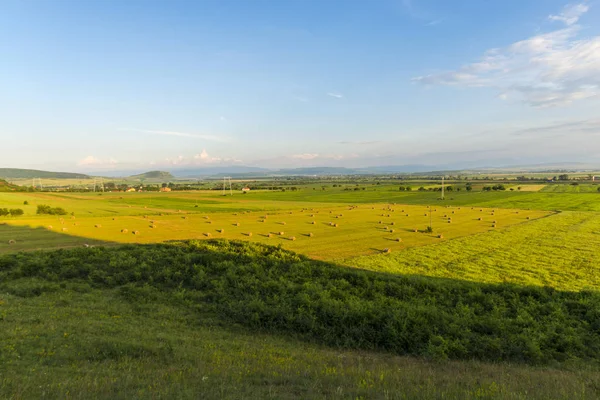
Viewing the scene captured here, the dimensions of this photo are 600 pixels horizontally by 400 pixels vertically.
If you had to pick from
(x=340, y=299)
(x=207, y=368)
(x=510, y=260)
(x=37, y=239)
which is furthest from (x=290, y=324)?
(x=37, y=239)

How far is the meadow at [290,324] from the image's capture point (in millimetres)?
8242

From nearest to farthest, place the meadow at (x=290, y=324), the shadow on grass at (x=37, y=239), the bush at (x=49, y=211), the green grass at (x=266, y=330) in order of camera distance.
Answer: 1. the green grass at (x=266, y=330)
2. the meadow at (x=290, y=324)
3. the shadow on grass at (x=37, y=239)
4. the bush at (x=49, y=211)

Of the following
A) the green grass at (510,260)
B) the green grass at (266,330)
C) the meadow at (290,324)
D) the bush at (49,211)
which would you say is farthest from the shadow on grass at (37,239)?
the green grass at (510,260)

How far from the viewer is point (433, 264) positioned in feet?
89.9

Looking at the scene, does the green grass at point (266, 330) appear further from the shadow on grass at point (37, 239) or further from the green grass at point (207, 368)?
the shadow on grass at point (37, 239)

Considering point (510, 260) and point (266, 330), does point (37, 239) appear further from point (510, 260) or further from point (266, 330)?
point (510, 260)

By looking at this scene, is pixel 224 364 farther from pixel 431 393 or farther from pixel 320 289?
pixel 320 289

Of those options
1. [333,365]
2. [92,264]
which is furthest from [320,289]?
[92,264]

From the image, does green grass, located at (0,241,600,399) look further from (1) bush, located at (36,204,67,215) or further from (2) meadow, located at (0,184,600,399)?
(1) bush, located at (36,204,67,215)

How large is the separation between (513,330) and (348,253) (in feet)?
57.5

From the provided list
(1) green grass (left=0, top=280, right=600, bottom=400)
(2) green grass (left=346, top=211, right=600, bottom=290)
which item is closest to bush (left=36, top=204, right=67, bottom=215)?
(1) green grass (left=0, top=280, right=600, bottom=400)

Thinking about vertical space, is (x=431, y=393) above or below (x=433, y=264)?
above

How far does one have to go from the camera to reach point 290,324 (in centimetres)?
1481

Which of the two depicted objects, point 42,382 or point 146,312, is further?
point 146,312
